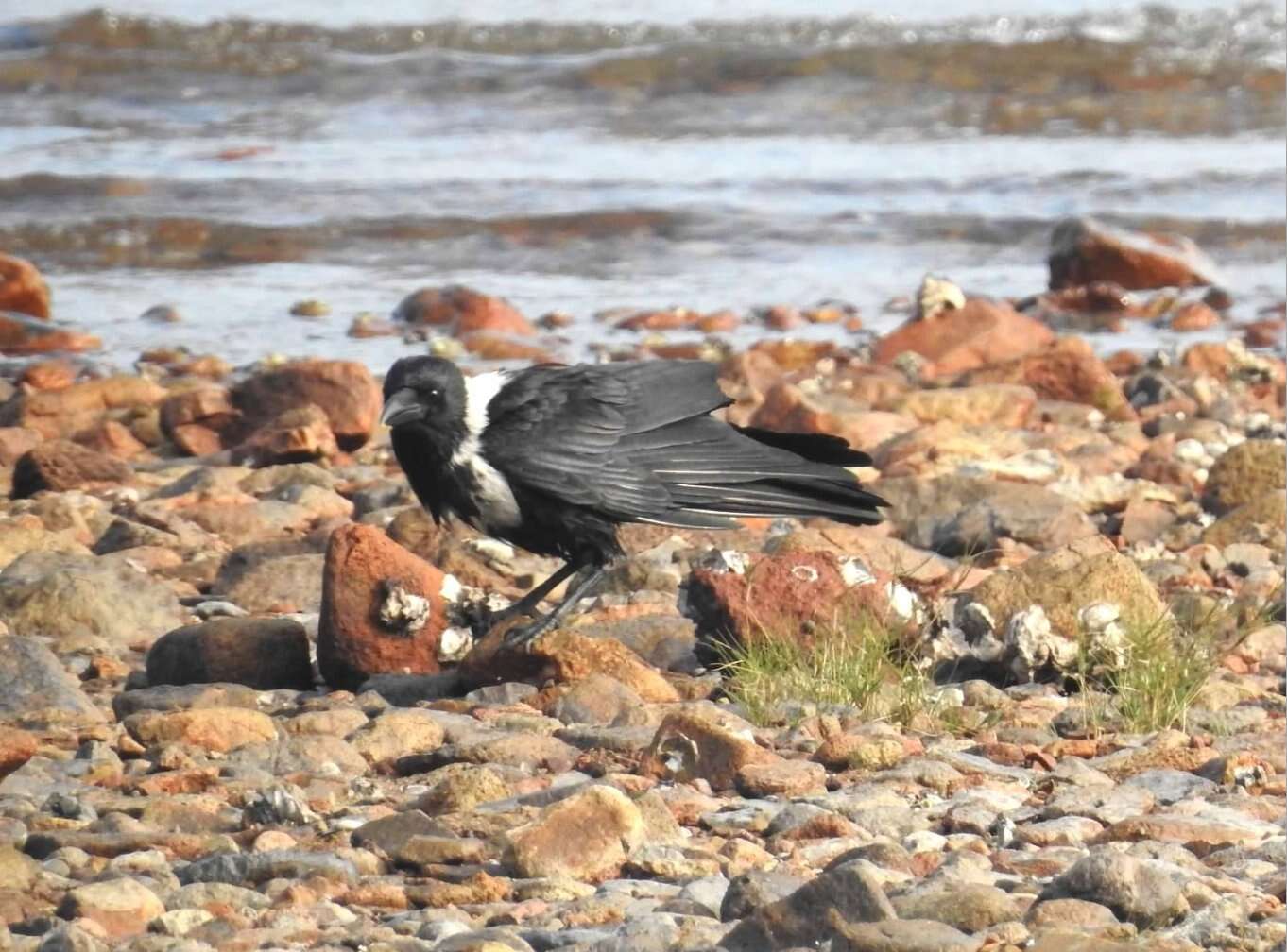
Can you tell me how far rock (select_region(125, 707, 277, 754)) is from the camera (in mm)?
4602

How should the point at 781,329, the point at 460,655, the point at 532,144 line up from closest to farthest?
the point at 460,655
the point at 781,329
the point at 532,144

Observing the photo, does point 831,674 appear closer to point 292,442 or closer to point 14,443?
point 292,442

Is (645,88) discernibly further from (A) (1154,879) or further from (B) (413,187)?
(A) (1154,879)

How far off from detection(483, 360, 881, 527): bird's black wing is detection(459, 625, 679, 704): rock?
1.81ft

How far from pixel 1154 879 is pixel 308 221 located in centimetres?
1105

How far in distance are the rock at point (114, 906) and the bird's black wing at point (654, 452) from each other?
7.13 feet

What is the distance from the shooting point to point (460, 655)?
5.52 m

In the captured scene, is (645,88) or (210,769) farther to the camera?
(645,88)

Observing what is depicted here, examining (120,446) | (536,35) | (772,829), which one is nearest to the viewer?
(772,829)

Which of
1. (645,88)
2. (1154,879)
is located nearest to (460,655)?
(1154,879)

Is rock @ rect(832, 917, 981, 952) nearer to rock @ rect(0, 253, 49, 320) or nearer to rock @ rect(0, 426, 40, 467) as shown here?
rock @ rect(0, 426, 40, 467)

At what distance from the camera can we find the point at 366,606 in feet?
17.5

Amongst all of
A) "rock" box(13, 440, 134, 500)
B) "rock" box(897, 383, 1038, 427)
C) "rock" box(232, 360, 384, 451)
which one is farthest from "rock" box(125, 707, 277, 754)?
"rock" box(897, 383, 1038, 427)

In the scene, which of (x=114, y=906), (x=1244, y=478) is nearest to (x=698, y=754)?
(x=114, y=906)
